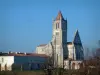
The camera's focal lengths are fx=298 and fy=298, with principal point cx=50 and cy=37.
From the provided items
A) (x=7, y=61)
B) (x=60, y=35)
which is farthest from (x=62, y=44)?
(x=7, y=61)

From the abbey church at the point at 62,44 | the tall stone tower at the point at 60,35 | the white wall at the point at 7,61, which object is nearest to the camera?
the white wall at the point at 7,61

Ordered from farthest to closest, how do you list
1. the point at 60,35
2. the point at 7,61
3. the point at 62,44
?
the point at 60,35
the point at 62,44
the point at 7,61

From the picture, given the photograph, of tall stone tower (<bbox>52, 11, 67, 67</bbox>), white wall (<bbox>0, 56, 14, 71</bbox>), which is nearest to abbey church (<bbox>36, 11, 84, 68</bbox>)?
tall stone tower (<bbox>52, 11, 67, 67</bbox>)

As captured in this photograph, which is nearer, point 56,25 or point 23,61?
point 23,61

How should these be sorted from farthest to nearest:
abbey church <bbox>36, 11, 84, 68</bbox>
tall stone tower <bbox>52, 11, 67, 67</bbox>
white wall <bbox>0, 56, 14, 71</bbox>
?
abbey church <bbox>36, 11, 84, 68</bbox> → tall stone tower <bbox>52, 11, 67, 67</bbox> → white wall <bbox>0, 56, 14, 71</bbox>

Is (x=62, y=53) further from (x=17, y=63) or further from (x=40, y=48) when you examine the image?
(x=17, y=63)

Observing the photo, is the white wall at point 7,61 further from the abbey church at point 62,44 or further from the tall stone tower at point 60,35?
the tall stone tower at point 60,35

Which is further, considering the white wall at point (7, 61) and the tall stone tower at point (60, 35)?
the tall stone tower at point (60, 35)

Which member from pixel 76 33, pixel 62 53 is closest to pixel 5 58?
pixel 62 53

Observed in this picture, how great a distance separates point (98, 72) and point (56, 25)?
6742cm

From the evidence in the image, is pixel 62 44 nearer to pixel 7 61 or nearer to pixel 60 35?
pixel 60 35

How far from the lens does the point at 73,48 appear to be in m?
90.4

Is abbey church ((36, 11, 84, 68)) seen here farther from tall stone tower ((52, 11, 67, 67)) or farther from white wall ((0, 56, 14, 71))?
white wall ((0, 56, 14, 71))

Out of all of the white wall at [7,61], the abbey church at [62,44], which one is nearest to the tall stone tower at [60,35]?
the abbey church at [62,44]
